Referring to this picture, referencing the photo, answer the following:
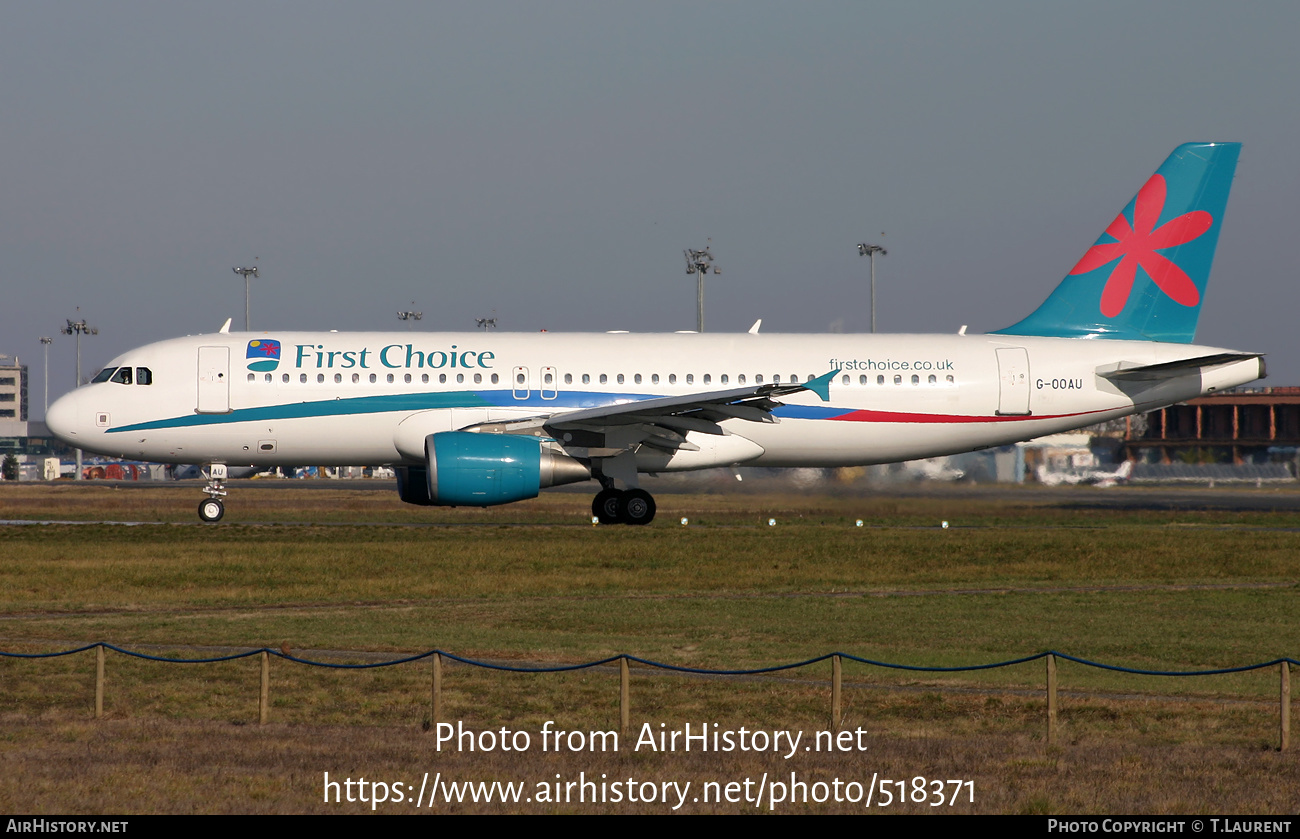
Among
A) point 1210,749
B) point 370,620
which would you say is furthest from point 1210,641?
point 370,620

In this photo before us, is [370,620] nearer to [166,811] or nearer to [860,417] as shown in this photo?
[166,811]

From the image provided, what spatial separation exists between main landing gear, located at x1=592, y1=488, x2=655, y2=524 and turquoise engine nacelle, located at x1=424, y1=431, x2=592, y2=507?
2606 millimetres

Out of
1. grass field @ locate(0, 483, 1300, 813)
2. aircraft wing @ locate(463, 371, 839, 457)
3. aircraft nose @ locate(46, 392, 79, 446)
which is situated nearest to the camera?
grass field @ locate(0, 483, 1300, 813)

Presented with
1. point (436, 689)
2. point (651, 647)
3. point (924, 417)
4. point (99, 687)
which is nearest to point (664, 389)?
point (924, 417)

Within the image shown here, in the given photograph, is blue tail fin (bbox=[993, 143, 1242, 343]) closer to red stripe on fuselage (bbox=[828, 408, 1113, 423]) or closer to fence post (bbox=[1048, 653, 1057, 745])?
red stripe on fuselage (bbox=[828, 408, 1113, 423])

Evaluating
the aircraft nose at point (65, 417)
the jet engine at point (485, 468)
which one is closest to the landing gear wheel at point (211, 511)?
the aircraft nose at point (65, 417)

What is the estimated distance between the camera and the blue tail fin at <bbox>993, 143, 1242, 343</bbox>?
3344 centimetres

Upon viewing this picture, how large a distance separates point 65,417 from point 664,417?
13.4 metres

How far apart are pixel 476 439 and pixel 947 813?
2003cm

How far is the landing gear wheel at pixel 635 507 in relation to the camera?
103ft

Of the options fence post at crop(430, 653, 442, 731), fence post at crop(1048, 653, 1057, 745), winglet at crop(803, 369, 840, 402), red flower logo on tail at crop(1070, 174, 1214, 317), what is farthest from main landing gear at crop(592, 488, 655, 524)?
fence post at crop(1048, 653, 1057, 745)

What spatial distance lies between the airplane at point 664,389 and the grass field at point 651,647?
1.87 metres

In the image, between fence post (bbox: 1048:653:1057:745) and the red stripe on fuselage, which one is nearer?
fence post (bbox: 1048:653:1057:745)

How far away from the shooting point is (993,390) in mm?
32219
